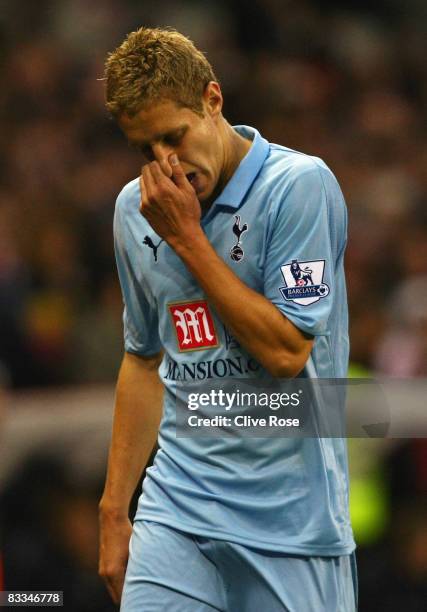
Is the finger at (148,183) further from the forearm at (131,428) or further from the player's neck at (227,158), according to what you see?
the forearm at (131,428)

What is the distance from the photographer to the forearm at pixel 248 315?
2877 mm

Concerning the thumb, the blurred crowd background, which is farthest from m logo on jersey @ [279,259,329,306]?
the blurred crowd background

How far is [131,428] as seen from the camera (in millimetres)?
3332

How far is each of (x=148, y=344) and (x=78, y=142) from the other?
17.1ft

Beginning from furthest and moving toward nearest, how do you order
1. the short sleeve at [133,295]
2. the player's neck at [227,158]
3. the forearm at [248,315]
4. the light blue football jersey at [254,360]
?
the short sleeve at [133,295] < the player's neck at [227,158] < the light blue football jersey at [254,360] < the forearm at [248,315]

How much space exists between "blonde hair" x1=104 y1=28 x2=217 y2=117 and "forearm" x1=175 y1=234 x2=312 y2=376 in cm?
35

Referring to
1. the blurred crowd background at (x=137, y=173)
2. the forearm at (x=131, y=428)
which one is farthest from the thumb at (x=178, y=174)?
the blurred crowd background at (x=137, y=173)

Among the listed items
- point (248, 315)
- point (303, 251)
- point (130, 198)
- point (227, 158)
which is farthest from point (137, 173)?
point (248, 315)

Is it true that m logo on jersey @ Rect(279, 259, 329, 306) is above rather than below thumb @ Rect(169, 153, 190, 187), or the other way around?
below

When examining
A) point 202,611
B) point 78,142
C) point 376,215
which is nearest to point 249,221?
point 202,611

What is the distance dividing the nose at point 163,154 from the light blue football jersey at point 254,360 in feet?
0.60

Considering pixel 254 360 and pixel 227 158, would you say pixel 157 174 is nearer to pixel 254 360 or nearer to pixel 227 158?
pixel 227 158

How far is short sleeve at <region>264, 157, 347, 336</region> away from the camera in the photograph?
2949mm

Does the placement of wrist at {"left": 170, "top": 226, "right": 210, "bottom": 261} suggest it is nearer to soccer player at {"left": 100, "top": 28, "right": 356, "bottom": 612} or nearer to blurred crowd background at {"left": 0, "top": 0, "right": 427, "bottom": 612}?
soccer player at {"left": 100, "top": 28, "right": 356, "bottom": 612}
